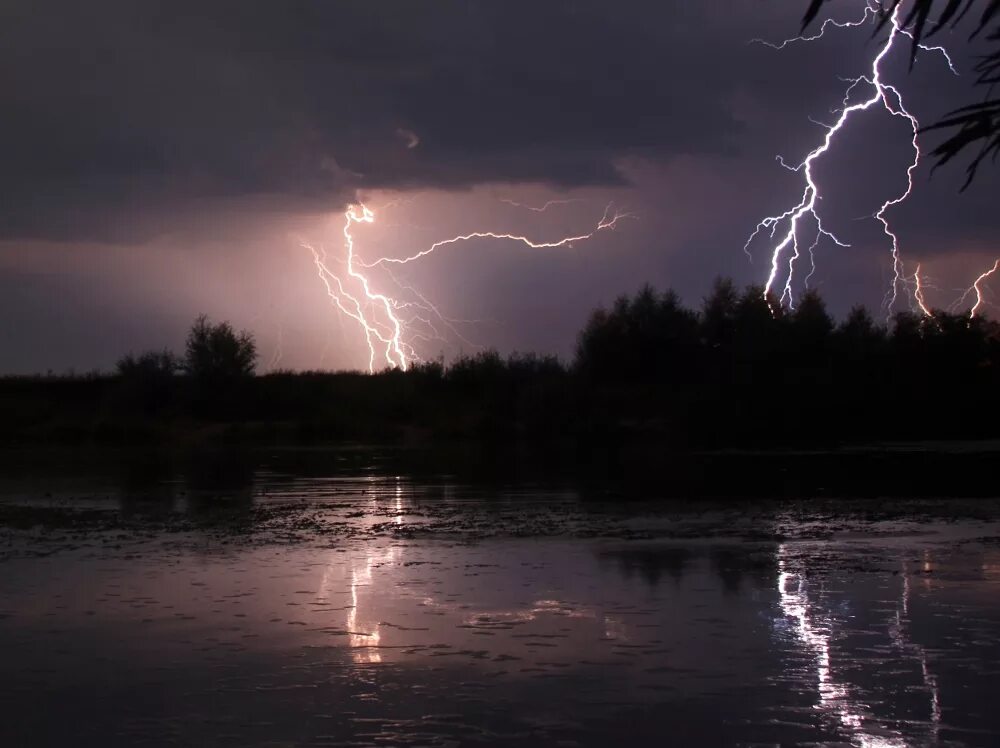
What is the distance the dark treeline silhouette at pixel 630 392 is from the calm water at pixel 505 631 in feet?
116

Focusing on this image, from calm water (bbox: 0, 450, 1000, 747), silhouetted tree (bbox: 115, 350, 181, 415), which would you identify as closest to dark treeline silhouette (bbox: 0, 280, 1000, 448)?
silhouetted tree (bbox: 115, 350, 181, 415)

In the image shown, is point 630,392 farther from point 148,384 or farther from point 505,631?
point 505,631

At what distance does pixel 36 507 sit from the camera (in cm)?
2494

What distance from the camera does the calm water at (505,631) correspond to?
26.7ft

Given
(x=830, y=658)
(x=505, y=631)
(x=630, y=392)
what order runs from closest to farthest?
(x=830, y=658), (x=505, y=631), (x=630, y=392)

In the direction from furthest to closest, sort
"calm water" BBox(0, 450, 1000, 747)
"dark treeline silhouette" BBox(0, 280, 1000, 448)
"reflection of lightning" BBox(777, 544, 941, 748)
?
"dark treeline silhouette" BBox(0, 280, 1000, 448)
"calm water" BBox(0, 450, 1000, 747)
"reflection of lightning" BBox(777, 544, 941, 748)

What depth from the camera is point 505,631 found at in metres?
11.2

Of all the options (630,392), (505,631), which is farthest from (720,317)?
(505,631)

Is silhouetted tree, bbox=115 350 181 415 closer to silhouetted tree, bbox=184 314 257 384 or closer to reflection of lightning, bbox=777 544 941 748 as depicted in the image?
silhouetted tree, bbox=184 314 257 384

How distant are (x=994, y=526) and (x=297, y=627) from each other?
39.4 ft

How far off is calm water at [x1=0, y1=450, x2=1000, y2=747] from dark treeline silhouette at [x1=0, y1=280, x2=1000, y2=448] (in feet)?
116

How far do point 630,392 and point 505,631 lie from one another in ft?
194

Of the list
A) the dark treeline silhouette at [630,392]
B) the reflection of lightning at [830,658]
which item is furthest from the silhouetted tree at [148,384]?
the reflection of lightning at [830,658]

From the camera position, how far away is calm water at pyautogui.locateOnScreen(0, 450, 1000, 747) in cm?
814
